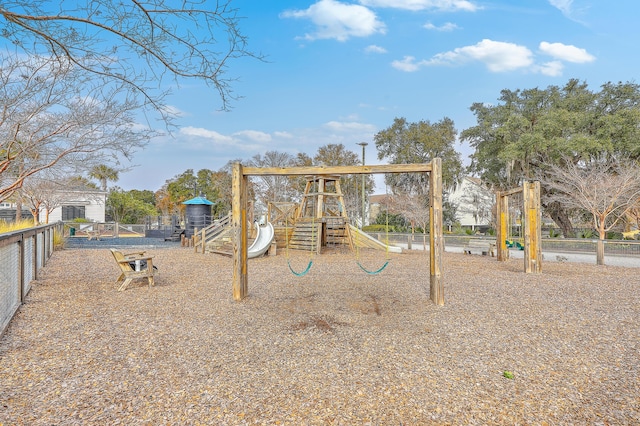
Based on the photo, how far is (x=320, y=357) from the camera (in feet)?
13.3

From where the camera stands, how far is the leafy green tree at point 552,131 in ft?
71.8

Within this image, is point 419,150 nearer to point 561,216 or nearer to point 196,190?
point 561,216

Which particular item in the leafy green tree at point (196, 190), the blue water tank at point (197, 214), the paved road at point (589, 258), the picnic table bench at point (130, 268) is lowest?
the paved road at point (589, 258)

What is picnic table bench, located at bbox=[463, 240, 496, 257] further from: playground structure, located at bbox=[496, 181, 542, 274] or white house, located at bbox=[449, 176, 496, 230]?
white house, located at bbox=[449, 176, 496, 230]

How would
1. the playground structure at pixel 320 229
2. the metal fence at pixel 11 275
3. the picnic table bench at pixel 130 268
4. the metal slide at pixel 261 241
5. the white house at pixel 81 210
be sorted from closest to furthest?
1. the metal fence at pixel 11 275
2. the picnic table bench at pixel 130 268
3. the metal slide at pixel 261 241
4. the playground structure at pixel 320 229
5. the white house at pixel 81 210

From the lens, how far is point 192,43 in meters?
3.82

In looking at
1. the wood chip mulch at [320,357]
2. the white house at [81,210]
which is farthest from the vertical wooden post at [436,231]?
the white house at [81,210]

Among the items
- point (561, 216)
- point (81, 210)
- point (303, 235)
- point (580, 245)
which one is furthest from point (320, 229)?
point (81, 210)

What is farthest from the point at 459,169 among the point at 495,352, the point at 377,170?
the point at 495,352

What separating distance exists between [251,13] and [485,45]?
13344 mm

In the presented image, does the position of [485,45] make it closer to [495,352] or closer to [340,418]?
[495,352]

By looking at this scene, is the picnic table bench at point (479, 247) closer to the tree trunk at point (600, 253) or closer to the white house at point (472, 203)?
the tree trunk at point (600, 253)

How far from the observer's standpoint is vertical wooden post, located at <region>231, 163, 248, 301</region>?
6.65 metres

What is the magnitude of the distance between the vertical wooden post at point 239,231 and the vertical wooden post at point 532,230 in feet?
25.5
